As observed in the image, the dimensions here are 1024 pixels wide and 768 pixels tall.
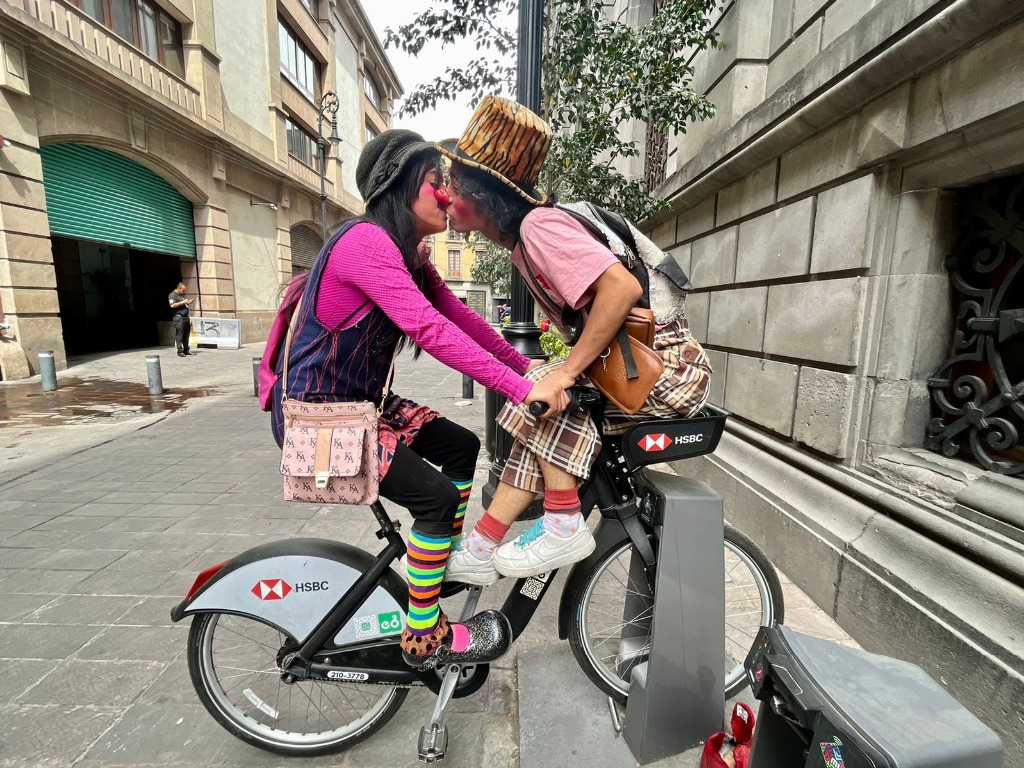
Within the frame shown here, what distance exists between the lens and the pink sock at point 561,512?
179 centimetres

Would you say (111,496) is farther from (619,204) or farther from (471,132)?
(619,204)

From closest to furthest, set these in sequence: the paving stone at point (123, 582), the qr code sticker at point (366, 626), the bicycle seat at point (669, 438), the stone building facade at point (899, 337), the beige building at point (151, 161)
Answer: the bicycle seat at point (669, 438), the qr code sticker at point (366, 626), the stone building facade at point (899, 337), the paving stone at point (123, 582), the beige building at point (151, 161)

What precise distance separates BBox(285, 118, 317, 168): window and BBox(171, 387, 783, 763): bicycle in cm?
2317

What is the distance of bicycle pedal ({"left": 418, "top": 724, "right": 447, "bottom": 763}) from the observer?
1.75 m

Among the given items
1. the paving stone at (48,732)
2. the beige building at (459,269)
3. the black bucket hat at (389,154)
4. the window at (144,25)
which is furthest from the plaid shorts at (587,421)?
the beige building at (459,269)

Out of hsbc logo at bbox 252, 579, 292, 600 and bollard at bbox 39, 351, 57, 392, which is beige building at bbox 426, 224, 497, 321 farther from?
hsbc logo at bbox 252, 579, 292, 600

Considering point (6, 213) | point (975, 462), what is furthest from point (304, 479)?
point (6, 213)

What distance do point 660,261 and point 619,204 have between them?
4145 mm

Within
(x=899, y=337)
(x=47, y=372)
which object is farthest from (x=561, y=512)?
(x=47, y=372)

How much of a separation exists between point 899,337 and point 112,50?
56.6ft

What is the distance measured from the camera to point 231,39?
55.8 feet

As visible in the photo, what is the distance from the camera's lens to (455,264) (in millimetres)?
57000

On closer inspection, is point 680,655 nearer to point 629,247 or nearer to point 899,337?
point 629,247

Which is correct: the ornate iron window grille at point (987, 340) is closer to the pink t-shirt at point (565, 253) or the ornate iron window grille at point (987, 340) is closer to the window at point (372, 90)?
the pink t-shirt at point (565, 253)
